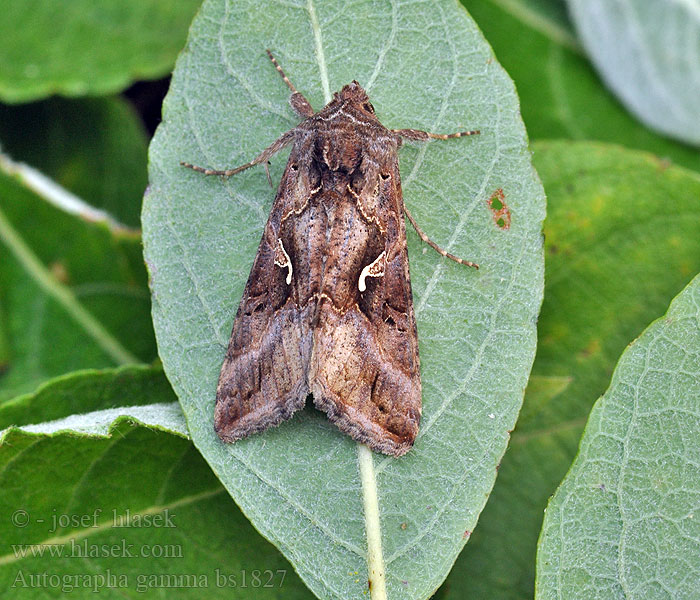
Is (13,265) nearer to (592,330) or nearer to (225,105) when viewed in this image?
(225,105)

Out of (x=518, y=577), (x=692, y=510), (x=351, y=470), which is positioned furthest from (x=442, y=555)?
(x=692, y=510)

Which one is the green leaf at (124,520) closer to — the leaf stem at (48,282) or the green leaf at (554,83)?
the leaf stem at (48,282)

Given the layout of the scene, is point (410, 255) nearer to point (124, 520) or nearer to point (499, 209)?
point (499, 209)

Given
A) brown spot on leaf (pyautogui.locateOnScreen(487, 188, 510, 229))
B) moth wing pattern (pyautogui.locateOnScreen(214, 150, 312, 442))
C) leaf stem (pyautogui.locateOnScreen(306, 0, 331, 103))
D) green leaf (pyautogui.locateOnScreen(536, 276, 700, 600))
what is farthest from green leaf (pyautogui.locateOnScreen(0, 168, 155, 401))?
green leaf (pyautogui.locateOnScreen(536, 276, 700, 600))

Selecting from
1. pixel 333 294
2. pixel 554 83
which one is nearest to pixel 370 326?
pixel 333 294

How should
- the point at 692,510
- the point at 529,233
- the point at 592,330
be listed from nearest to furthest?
1. the point at 692,510
2. the point at 529,233
3. the point at 592,330
